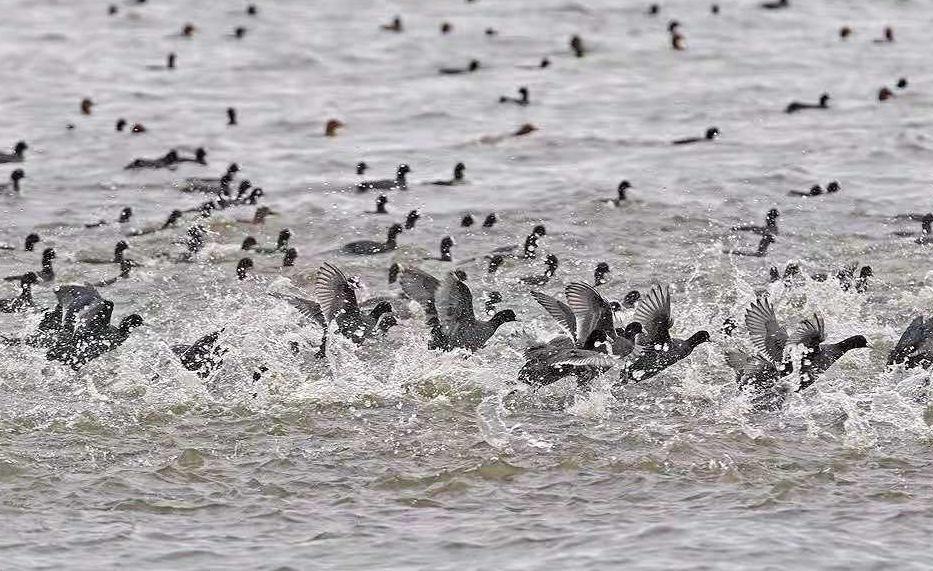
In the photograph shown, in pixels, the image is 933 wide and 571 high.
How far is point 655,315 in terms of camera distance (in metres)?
13.8

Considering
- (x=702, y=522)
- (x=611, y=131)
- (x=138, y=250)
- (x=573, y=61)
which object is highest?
(x=573, y=61)

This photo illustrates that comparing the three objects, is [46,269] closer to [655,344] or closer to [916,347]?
[655,344]

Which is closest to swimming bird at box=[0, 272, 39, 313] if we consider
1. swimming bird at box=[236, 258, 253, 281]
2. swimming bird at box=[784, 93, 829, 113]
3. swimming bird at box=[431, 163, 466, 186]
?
swimming bird at box=[236, 258, 253, 281]

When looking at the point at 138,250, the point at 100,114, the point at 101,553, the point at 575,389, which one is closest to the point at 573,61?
the point at 100,114

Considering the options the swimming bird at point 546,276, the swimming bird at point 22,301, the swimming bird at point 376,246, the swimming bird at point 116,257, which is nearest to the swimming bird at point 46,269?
the swimming bird at point 116,257

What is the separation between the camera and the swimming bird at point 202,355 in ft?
46.6

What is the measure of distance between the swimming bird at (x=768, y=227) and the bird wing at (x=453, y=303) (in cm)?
631

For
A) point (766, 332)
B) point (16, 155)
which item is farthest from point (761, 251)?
point (16, 155)

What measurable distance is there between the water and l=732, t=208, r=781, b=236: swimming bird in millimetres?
236

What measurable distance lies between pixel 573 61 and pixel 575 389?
63.6 ft

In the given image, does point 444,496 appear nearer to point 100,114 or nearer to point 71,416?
point 71,416

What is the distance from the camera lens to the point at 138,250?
62.6 ft

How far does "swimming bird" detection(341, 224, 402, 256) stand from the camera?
760 inches

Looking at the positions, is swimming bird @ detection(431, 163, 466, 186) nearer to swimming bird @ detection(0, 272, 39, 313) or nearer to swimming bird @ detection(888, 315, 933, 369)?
swimming bird @ detection(0, 272, 39, 313)
